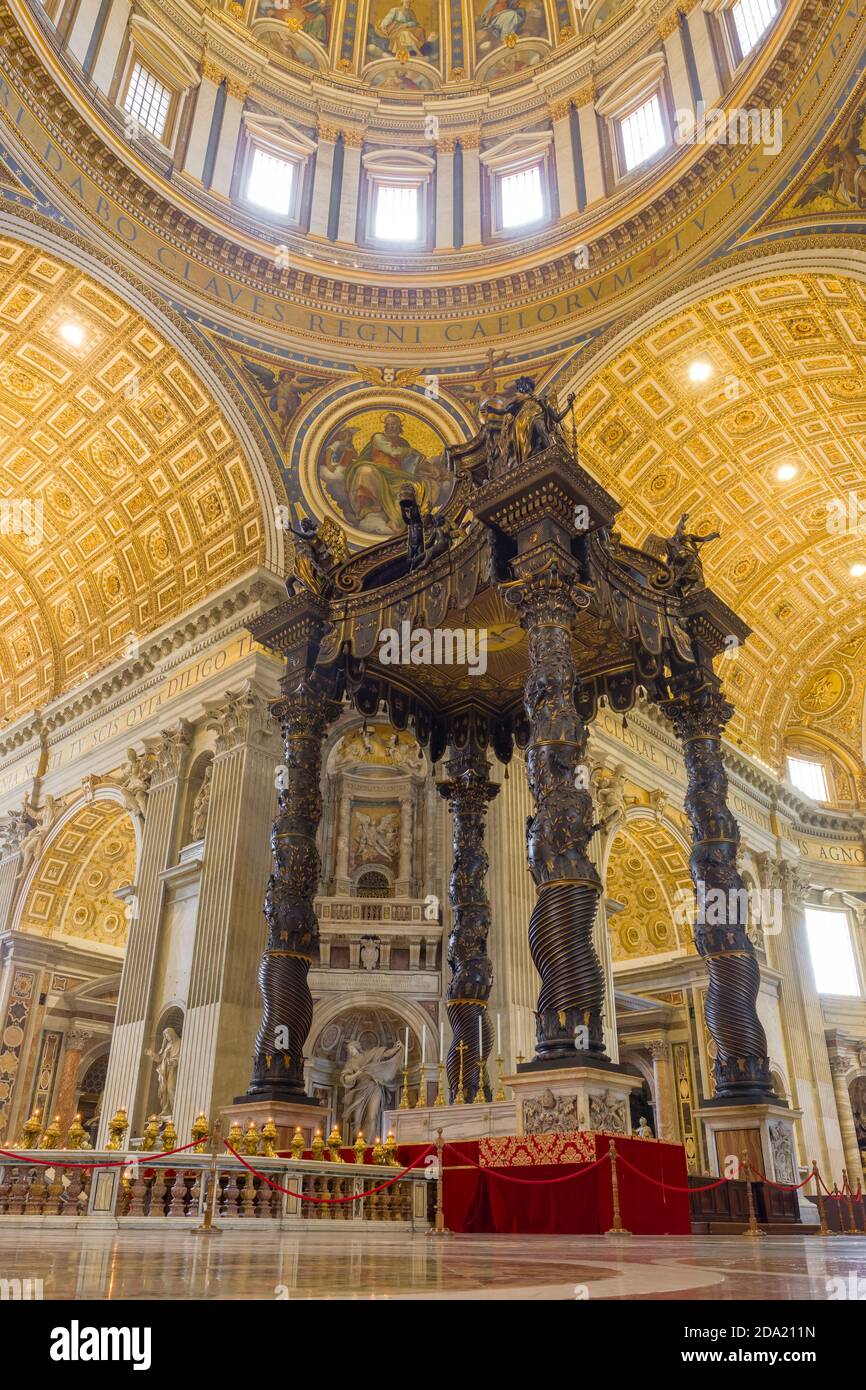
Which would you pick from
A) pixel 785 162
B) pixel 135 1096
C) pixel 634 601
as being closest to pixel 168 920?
pixel 135 1096

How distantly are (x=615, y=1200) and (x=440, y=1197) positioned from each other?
1469mm

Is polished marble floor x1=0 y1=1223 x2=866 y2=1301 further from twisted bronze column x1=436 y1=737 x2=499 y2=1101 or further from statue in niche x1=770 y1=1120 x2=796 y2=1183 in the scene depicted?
twisted bronze column x1=436 y1=737 x2=499 y2=1101

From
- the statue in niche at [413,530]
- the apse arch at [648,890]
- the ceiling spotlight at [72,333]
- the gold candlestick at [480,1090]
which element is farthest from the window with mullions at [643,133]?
the gold candlestick at [480,1090]

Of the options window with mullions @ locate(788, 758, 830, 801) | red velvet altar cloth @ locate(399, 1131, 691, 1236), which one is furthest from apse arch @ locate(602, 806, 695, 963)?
red velvet altar cloth @ locate(399, 1131, 691, 1236)

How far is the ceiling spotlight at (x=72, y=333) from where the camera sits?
51.0 feet

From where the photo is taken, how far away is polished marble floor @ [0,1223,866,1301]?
2.00 meters

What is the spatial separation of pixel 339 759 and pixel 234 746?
1858mm

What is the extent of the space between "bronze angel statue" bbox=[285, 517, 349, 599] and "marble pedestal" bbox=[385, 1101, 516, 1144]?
4.70 metres

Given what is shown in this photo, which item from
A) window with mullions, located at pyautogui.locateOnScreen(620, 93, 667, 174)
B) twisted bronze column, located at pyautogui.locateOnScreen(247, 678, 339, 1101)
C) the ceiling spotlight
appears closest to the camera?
twisted bronze column, located at pyautogui.locateOnScreen(247, 678, 339, 1101)

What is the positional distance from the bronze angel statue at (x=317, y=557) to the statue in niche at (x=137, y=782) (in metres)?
6.94

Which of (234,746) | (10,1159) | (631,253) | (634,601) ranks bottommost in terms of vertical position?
(10,1159)

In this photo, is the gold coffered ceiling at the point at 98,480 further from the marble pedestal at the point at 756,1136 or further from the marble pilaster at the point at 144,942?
the marble pedestal at the point at 756,1136

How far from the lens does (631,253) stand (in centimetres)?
1558

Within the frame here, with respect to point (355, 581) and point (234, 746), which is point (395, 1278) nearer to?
point (355, 581)
